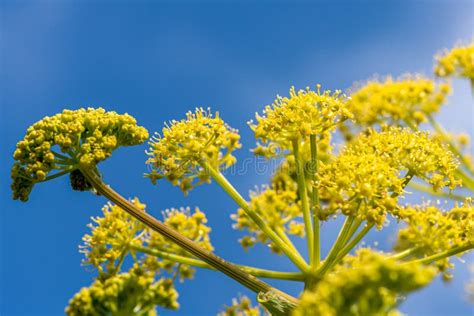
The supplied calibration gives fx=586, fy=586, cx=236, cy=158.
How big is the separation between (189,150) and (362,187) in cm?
263

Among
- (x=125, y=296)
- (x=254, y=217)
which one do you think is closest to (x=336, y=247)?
(x=254, y=217)

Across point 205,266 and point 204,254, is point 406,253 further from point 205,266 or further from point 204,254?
point 204,254

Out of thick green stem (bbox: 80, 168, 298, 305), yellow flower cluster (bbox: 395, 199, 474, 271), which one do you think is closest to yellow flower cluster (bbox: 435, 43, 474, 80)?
yellow flower cluster (bbox: 395, 199, 474, 271)

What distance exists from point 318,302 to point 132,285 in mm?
4914

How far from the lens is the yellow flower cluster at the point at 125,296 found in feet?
27.4

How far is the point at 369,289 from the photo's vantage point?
13.6 feet

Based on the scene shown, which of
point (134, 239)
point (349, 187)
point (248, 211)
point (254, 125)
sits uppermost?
point (254, 125)

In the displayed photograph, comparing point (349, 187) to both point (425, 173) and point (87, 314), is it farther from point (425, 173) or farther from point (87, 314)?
point (87, 314)

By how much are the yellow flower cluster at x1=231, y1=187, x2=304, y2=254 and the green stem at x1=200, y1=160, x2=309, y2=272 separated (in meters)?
1.06

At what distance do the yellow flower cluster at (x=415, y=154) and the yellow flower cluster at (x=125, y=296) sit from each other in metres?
3.58

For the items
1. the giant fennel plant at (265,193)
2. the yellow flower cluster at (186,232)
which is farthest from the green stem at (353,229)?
the yellow flower cluster at (186,232)

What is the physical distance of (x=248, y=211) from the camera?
8.33 m

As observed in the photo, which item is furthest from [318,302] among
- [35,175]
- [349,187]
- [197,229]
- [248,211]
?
[197,229]

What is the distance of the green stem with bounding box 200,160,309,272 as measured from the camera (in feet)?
26.1
